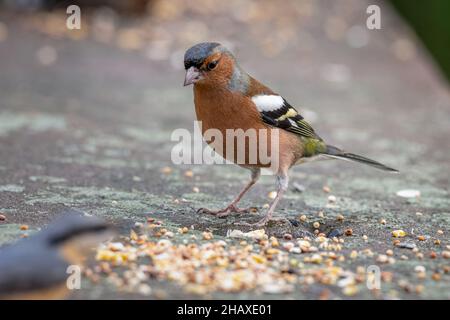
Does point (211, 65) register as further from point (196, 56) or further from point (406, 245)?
point (406, 245)

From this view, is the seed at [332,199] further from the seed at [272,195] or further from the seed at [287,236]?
the seed at [287,236]

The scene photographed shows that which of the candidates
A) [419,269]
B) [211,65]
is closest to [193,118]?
[211,65]

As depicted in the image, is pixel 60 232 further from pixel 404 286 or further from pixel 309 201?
pixel 309 201

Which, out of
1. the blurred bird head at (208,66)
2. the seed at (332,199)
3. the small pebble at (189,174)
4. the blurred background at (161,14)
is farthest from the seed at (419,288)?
the blurred background at (161,14)

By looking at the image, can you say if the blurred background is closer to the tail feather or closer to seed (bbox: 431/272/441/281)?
the tail feather

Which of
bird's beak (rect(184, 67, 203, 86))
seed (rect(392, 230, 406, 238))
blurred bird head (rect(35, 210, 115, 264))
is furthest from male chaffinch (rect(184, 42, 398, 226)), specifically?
blurred bird head (rect(35, 210, 115, 264))

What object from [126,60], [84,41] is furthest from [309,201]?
[84,41]
